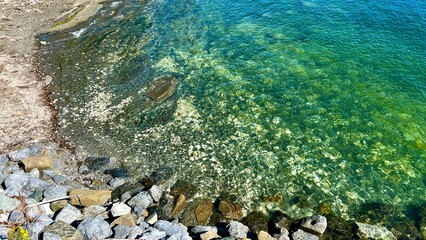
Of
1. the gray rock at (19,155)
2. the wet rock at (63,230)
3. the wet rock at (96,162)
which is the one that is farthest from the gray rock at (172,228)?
the gray rock at (19,155)

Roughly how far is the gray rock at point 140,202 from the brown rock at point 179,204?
1.31 meters

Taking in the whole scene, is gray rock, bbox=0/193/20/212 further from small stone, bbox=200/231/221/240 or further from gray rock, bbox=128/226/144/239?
small stone, bbox=200/231/221/240

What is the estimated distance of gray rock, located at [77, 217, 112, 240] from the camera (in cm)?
1487

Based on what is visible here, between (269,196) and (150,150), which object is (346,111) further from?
(150,150)

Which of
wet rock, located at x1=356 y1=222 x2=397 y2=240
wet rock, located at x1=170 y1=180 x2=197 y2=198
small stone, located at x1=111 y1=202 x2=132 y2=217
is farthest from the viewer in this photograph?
wet rock, located at x1=170 y1=180 x2=197 y2=198

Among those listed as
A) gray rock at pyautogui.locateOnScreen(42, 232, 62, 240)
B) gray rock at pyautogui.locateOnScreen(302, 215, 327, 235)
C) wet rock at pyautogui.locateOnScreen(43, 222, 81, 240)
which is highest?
gray rock at pyautogui.locateOnScreen(42, 232, 62, 240)

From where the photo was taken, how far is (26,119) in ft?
78.4

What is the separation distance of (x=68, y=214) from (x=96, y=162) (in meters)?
4.72

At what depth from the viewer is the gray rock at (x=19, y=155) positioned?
20.4m

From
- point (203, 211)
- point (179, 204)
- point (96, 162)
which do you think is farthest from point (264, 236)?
point (96, 162)

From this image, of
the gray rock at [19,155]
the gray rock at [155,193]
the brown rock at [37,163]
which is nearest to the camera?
the gray rock at [155,193]

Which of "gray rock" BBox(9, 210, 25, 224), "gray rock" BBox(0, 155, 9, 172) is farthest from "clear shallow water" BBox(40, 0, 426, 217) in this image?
"gray rock" BBox(9, 210, 25, 224)

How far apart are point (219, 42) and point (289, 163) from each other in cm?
1590

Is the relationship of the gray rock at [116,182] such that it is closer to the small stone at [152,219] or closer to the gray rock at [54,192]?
the gray rock at [54,192]
